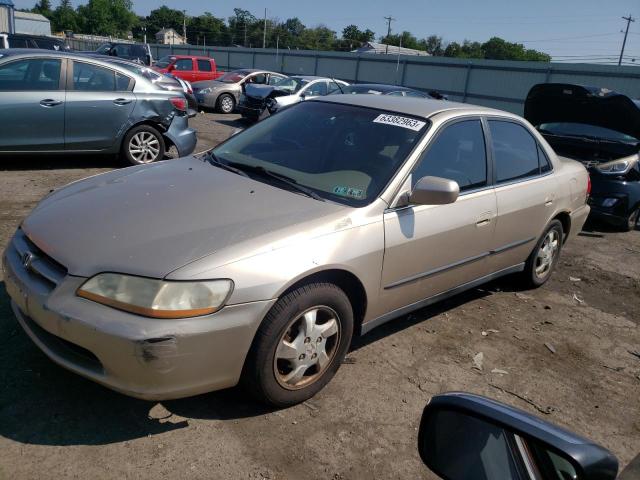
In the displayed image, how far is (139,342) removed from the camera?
2.33m

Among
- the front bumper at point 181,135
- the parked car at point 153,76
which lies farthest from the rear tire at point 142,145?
the parked car at point 153,76

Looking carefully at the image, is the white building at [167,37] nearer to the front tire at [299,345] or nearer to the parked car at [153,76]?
the parked car at [153,76]

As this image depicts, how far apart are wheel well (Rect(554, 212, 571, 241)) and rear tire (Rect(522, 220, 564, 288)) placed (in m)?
0.07

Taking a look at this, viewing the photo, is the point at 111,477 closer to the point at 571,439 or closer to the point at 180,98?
the point at 571,439

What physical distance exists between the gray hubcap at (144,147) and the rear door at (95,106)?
26 centimetres

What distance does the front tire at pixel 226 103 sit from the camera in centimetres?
1712

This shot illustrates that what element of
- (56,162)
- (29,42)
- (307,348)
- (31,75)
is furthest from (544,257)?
(29,42)

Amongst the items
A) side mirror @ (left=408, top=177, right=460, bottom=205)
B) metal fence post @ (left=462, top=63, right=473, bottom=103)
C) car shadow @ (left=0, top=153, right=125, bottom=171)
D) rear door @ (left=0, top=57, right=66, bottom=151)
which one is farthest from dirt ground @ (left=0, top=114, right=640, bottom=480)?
metal fence post @ (left=462, top=63, right=473, bottom=103)

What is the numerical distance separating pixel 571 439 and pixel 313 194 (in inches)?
90.3

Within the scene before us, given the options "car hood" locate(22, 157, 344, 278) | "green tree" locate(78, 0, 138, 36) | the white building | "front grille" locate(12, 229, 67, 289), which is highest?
"green tree" locate(78, 0, 138, 36)

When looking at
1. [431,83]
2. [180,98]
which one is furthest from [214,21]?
[180,98]

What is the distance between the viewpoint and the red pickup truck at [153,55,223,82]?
2034 centimetres

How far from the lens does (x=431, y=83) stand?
2562cm

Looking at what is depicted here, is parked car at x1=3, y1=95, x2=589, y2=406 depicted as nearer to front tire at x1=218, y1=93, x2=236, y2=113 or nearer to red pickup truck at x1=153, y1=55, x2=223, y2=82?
front tire at x1=218, y1=93, x2=236, y2=113
